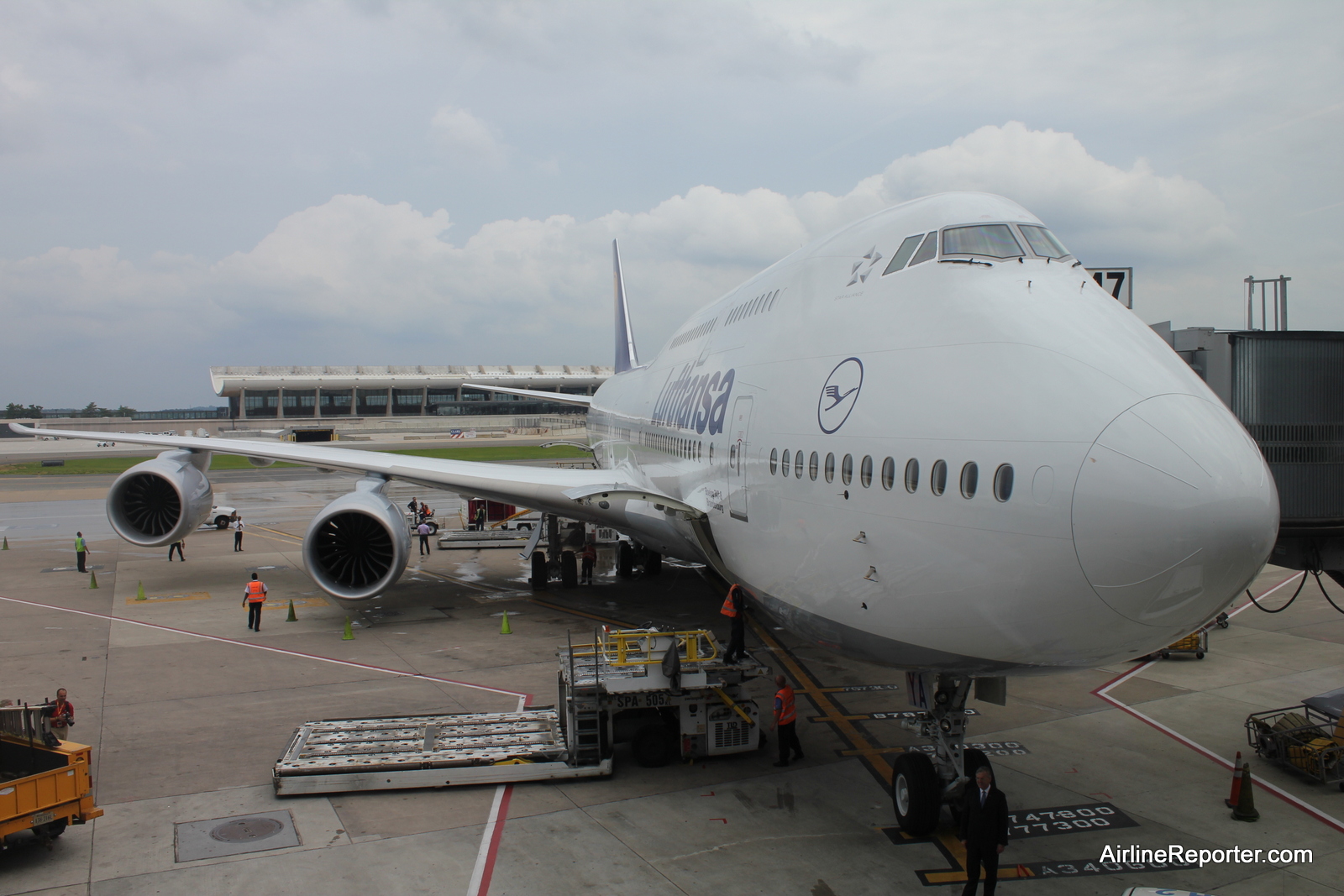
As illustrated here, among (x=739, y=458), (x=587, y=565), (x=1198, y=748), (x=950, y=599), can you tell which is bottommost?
(x=1198, y=748)

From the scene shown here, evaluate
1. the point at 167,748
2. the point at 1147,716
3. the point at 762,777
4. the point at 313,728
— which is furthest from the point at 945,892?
the point at 167,748

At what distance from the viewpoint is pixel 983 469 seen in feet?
20.0

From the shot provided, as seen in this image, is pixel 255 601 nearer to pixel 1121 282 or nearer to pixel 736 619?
pixel 736 619

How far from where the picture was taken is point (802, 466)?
826cm

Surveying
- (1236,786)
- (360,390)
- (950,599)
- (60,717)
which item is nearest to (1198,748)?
(1236,786)

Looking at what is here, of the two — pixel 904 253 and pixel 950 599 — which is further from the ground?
pixel 904 253

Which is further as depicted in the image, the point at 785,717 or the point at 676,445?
the point at 676,445

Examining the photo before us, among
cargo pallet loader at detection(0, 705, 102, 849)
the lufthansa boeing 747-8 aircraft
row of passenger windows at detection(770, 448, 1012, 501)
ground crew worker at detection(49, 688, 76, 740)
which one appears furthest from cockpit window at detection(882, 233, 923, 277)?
ground crew worker at detection(49, 688, 76, 740)

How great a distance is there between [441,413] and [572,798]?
123 meters

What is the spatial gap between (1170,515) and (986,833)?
3508 millimetres

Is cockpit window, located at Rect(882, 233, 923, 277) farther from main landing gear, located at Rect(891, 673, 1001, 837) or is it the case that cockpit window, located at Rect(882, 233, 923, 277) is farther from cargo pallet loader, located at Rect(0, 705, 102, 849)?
Answer: cargo pallet loader, located at Rect(0, 705, 102, 849)

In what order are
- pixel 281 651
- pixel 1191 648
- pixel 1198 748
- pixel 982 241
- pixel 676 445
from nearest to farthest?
1. pixel 982 241
2. pixel 1198 748
3. pixel 676 445
4. pixel 1191 648
5. pixel 281 651

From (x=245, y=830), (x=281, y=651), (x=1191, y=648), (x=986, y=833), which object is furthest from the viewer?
(x=281, y=651)

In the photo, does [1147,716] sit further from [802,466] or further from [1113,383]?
[1113,383]
